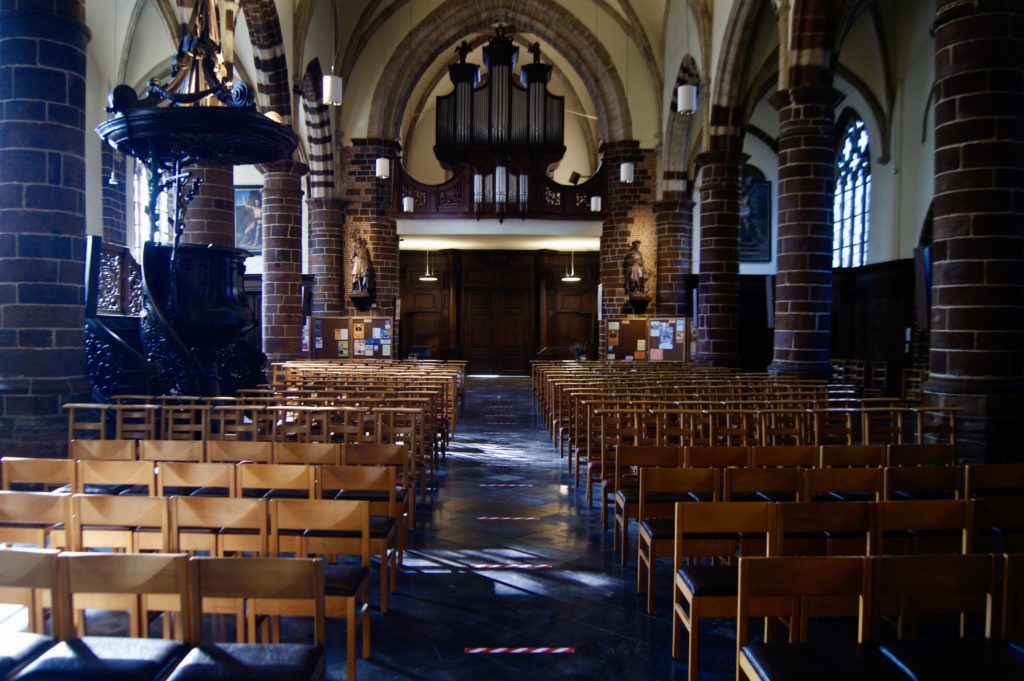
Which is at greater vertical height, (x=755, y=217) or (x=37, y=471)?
(x=755, y=217)

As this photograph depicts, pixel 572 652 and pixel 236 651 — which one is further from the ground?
pixel 236 651

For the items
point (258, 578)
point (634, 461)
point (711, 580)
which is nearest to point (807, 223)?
point (634, 461)

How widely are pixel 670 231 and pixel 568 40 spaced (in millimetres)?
6012

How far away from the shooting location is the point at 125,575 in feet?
7.38

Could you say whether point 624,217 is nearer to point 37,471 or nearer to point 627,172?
point 627,172

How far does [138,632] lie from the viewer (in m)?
2.48

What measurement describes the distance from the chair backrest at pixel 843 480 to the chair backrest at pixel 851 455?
2.03 ft

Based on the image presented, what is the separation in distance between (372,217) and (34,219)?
13.9 meters

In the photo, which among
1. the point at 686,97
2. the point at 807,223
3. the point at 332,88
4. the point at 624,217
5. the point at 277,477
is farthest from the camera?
the point at 624,217

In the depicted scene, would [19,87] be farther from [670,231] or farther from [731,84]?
[670,231]

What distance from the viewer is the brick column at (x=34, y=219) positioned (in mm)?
6160

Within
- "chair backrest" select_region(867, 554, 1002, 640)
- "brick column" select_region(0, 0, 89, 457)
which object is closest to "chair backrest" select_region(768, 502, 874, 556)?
"chair backrest" select_region(867, 554, 1002, 640)

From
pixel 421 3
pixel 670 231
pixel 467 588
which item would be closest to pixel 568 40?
pixel 421 3

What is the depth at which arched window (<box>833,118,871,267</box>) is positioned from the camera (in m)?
18.5
